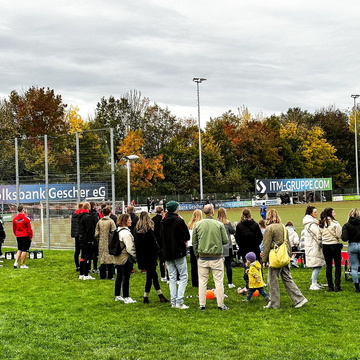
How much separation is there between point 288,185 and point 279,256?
51968mm

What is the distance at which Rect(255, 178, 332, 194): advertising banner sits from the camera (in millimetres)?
57969

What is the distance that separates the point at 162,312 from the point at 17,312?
8.39 feet

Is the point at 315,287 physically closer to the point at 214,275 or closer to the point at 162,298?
the point at 214,275

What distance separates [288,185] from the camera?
60188 mm

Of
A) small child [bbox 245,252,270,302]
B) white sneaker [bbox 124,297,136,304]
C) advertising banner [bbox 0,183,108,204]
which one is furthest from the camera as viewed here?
advertising banner [bbox 0,183,108,204]

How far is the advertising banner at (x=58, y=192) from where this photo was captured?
1972 cm

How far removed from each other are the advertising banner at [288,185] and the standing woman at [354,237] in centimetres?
4650

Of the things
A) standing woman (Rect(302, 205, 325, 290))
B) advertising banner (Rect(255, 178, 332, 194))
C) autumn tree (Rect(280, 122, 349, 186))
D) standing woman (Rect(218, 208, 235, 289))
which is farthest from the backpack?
autumn tree (Rect(280, 122, 349, 186))

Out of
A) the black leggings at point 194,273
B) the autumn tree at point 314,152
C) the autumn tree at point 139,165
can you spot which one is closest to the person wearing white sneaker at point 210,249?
the black leggings at point 194,273

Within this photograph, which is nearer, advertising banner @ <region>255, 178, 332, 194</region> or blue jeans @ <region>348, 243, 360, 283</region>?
blue jeans @ <region>348, 243, 360, 283</region>

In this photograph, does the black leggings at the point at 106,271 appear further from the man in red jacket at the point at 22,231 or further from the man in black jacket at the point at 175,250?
the man in black jacket at the point at 175,250

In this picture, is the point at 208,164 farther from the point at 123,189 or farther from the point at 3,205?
the point at 3,205

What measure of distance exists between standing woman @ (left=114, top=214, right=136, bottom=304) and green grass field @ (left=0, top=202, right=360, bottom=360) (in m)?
0.29

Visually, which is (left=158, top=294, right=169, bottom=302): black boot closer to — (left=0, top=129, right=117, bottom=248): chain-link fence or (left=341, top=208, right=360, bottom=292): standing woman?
(left=341, top=208, right=360, bottom=292): standing woman
